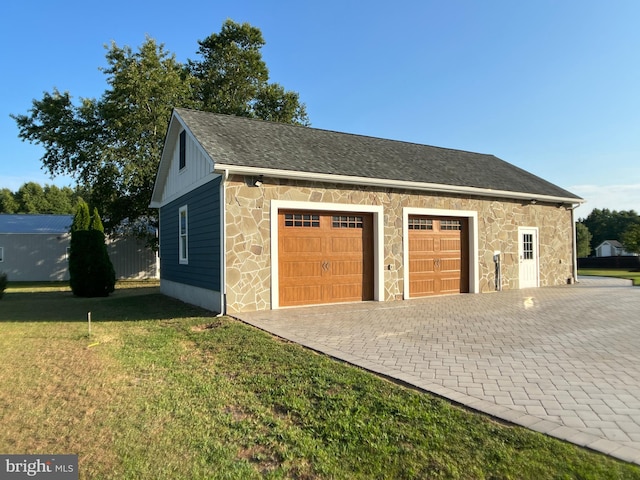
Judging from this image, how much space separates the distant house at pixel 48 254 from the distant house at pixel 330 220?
10.9 m

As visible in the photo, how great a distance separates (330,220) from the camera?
10969 millimetres

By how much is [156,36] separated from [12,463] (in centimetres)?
2491

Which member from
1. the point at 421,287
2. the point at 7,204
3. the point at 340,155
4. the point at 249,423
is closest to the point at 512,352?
the point at 249,423

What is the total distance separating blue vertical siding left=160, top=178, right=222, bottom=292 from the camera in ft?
33.0

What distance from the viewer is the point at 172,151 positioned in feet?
45.6

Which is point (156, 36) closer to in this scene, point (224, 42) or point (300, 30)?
point (224, 42)

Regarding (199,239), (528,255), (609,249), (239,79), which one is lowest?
(609,249)

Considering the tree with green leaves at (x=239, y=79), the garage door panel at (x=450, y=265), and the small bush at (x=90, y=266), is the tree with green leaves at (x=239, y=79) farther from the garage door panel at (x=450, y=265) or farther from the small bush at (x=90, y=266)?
the garage door panel at (x=450, y=265)

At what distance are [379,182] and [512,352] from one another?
6450mm

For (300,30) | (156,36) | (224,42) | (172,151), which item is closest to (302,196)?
(172,151)

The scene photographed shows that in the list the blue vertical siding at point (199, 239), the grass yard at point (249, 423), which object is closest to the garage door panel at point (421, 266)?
the blue vertical siding at point (199, 239)

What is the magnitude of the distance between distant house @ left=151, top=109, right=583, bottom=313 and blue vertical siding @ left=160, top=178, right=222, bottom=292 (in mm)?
50

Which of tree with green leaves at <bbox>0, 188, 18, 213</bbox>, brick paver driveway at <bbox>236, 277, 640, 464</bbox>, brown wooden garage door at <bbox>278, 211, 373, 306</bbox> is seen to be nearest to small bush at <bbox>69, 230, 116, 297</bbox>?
brown wooden garage door at <bbox>278, 211, 373, 306</bbox>

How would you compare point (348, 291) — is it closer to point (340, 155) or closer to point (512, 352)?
point (340, 155)
